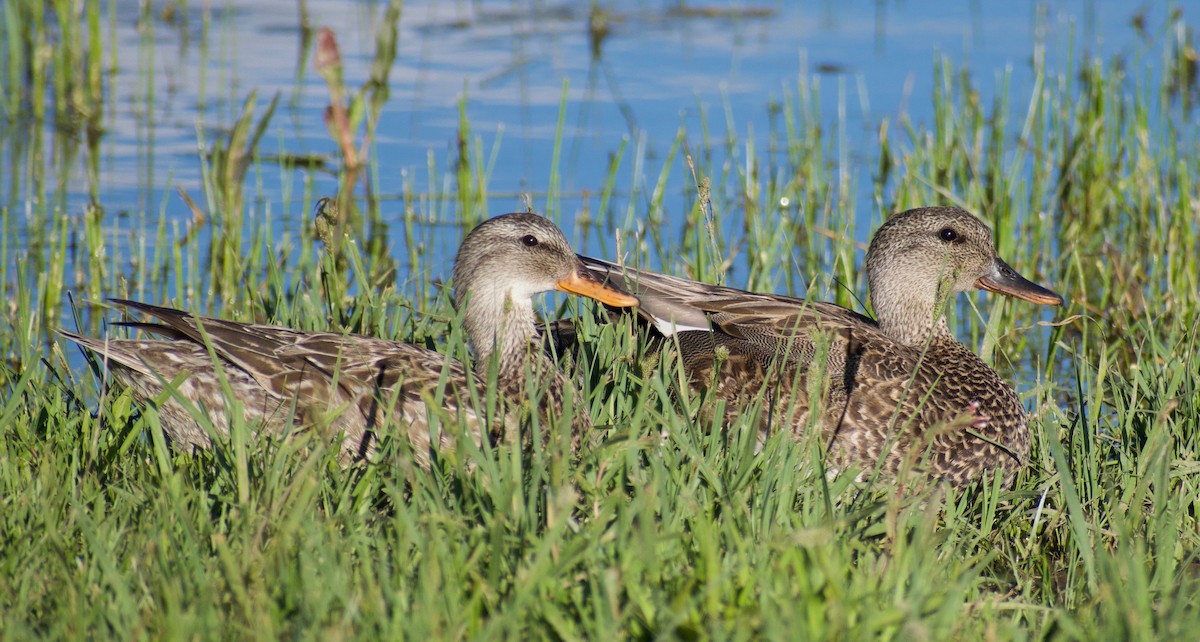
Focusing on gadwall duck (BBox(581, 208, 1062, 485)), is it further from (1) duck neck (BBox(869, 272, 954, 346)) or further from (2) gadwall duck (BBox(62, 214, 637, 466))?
(2) gadwall duck (BBox(62, 214, 637, 466))

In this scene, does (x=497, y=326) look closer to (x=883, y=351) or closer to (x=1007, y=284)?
(x=883, y=351)

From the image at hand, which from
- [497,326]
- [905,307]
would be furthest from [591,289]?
[905,307]

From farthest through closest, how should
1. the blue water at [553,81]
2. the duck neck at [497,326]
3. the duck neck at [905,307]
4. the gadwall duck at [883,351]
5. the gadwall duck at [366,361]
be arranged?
the blue water at [553,81] → the duck neck at [905,307] → the duck neck at [497,326] → the gadwall duck at [883,351] → the gadwall duck at [366,361]

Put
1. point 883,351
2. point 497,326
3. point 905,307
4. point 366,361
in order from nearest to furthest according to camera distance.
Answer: point 366,361, point 497,326, point 883,351, point 905,307

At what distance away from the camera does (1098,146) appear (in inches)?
293

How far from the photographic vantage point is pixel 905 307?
5219 mm

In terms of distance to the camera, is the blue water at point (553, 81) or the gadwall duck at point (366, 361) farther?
the blue water at point (553, 81)

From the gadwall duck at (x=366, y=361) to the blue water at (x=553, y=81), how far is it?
180 cm

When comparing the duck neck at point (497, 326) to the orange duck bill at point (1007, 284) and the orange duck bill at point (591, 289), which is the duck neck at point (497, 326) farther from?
the orange duck bill at point (1007, 284)

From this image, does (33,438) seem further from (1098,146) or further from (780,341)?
(1098,146)

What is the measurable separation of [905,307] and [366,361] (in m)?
2.03

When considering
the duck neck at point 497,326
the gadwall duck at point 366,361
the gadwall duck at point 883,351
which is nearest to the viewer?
the gadwall duck at point 366,361

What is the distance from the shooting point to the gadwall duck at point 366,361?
415cm

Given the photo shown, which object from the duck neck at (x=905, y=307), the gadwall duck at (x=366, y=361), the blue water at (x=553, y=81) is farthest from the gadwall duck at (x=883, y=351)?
the blue water at (x=553, y=81)
